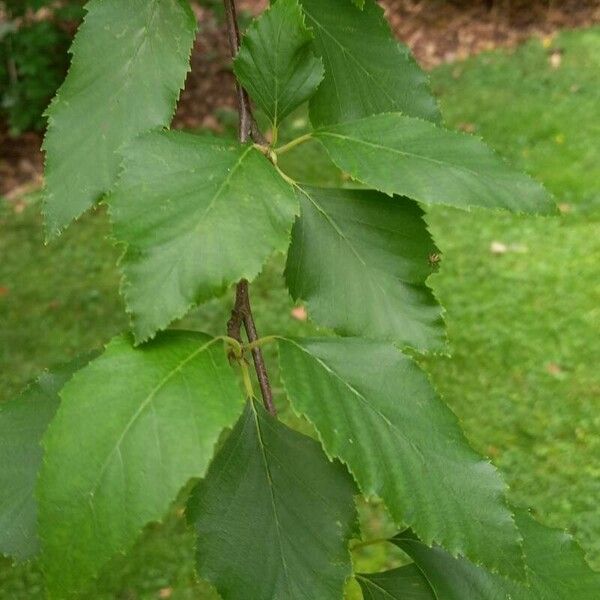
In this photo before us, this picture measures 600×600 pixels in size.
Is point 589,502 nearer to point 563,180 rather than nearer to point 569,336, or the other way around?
point 569,336

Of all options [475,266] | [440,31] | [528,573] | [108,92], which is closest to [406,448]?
[528,573]

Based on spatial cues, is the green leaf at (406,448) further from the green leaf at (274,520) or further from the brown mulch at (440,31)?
the brown mulch at (440,31)

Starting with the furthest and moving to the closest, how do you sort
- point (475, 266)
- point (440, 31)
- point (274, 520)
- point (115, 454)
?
point (440, 31), point (475, 266), point (274, 520), point (115, 454)

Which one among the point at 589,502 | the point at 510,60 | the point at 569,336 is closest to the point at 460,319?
the point at 569,336

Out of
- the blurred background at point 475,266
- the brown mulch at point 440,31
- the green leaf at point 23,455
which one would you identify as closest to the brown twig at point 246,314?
the green leaf at point 23,455

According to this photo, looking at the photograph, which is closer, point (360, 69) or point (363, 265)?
point (363, 265)

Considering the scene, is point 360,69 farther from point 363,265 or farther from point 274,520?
point 274,520

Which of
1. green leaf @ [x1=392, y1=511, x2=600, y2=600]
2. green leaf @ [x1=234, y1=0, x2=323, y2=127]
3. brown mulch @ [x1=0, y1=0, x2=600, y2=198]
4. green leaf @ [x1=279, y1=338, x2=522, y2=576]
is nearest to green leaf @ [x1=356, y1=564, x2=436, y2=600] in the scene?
green leaf @ [x1=392, y1=511, x2=600, y2=600]
